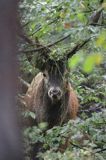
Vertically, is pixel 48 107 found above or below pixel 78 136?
below

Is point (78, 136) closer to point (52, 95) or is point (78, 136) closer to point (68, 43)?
point (68, 43)

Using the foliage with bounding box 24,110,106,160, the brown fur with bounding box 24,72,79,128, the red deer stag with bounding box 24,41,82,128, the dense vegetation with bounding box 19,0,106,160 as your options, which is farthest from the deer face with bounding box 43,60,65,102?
the foliage with bounding box 24,110,106,160

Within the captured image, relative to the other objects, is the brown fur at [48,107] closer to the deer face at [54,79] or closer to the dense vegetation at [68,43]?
the deer face at [54,79]

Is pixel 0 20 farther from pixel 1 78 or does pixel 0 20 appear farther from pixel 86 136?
pixel 86 136

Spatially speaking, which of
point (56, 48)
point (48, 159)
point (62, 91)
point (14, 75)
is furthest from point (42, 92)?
point (14, 75)

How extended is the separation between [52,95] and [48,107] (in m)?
0.54

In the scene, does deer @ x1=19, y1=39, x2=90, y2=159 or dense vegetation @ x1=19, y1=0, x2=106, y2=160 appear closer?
dense vegetation @ x1=19, y1=0, x2=106, y2=160

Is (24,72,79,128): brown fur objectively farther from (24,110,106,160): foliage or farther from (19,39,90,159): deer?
(24,110,106,160): foliage

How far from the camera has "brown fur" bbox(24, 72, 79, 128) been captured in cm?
772

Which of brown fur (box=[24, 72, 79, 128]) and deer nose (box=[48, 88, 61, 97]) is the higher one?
deer nose (box=[48, 88, 61, 97])

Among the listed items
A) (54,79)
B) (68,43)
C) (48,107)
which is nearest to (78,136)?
(68,43)

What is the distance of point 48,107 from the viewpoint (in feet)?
25.5

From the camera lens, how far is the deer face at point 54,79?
7246 millimetres

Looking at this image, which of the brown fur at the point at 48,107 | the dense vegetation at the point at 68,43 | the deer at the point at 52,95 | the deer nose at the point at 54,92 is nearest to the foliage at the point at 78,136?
the dense vegetation at the point at 68,43
